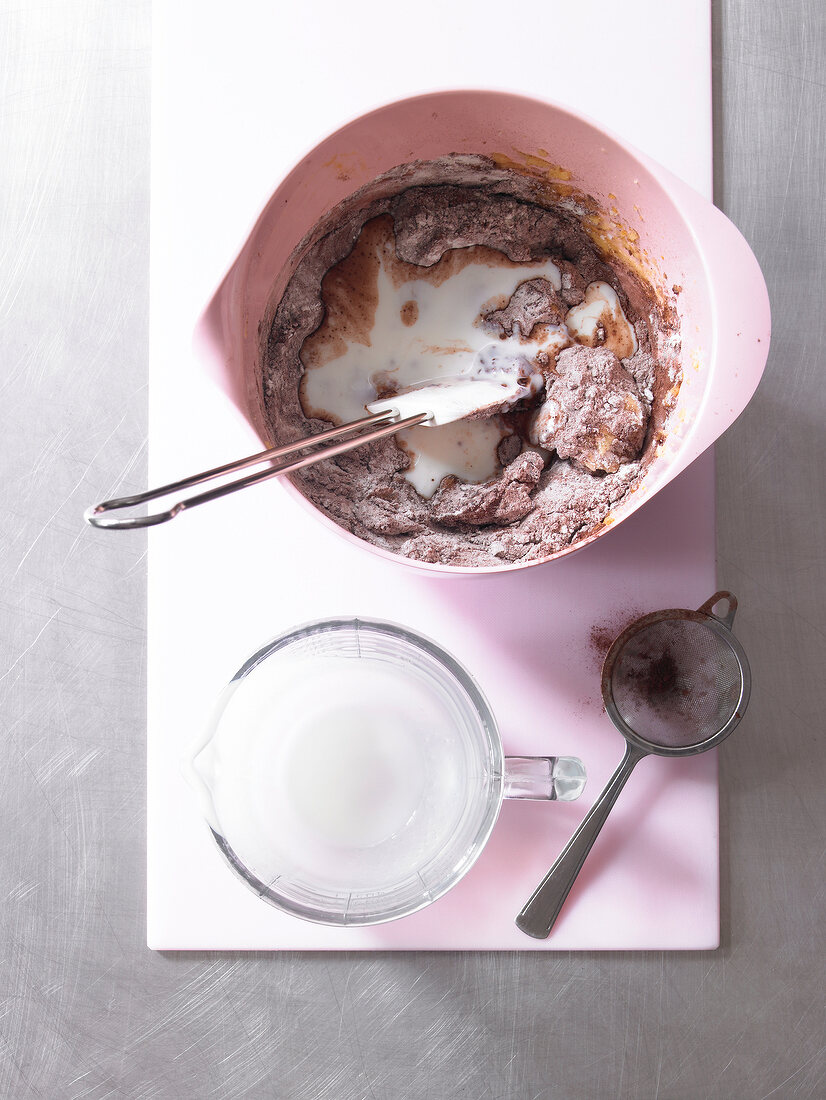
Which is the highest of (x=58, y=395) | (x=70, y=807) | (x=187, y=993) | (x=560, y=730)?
(x=58, y=395)

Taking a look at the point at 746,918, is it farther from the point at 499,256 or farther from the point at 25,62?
the point at 25,62

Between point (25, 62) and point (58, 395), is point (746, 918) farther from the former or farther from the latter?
point (25, 62)

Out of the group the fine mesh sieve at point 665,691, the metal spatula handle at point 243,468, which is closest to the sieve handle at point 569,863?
the fine mesh sieve at point 665,691

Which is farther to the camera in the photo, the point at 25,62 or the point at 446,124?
the point at 25,62

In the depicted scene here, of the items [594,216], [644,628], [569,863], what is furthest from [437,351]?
[569,863]

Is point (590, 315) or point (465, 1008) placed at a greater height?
point (590, 315)

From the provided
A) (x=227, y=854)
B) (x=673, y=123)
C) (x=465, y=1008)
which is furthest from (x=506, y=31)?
(x=465, y=1008)

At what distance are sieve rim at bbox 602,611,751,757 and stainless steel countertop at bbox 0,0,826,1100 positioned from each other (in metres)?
0.06

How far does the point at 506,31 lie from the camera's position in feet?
2.28

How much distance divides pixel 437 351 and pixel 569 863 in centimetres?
42

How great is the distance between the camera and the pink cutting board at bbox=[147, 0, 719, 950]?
687mm

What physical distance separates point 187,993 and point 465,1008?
237mm

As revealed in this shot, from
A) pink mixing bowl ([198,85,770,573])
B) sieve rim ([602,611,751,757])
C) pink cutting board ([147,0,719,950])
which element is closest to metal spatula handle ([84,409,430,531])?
pink mixing bowl ([198,85,770,573])

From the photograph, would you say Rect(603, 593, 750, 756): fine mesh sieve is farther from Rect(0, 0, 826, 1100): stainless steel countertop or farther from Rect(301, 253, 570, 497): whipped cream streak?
Rect(301, 253, 570, 497): whipped cream streak
